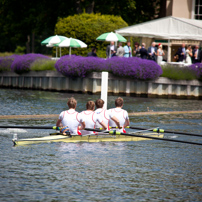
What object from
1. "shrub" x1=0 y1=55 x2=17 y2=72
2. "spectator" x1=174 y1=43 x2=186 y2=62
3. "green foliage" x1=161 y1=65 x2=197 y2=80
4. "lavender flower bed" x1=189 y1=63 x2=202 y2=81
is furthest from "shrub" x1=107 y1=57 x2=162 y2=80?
"shrub" x1=0 y1=55 x2=17 y2=72

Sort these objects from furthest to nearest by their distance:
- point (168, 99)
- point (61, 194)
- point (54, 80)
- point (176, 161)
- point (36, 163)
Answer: point (54, 80) → point (168, 99) → point (176, 161) → point (36, 163) → point (61, 194)

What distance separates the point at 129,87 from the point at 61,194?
19711mm

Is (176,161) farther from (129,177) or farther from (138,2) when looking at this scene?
(138,2)

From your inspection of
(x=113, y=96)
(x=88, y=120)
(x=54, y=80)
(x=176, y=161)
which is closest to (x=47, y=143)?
(x=88, y=120)

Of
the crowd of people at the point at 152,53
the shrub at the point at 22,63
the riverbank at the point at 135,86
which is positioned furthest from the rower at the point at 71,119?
the shrub at the point at 22,63

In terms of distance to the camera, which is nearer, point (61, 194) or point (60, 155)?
point (61, 194)

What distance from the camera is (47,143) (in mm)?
13688

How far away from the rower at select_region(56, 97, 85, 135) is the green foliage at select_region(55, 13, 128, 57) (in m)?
21.1

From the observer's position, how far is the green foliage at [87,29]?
34344mm

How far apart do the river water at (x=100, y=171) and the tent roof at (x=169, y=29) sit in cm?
1380

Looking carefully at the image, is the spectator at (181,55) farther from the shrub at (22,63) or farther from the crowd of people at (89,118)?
the crowd of people at (89,118)

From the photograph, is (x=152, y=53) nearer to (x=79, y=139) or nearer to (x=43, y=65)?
(x=43, y=65)

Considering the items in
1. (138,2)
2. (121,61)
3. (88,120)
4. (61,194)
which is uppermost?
(138,2)

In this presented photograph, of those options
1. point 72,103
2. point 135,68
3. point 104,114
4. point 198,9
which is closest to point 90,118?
point 104,114
